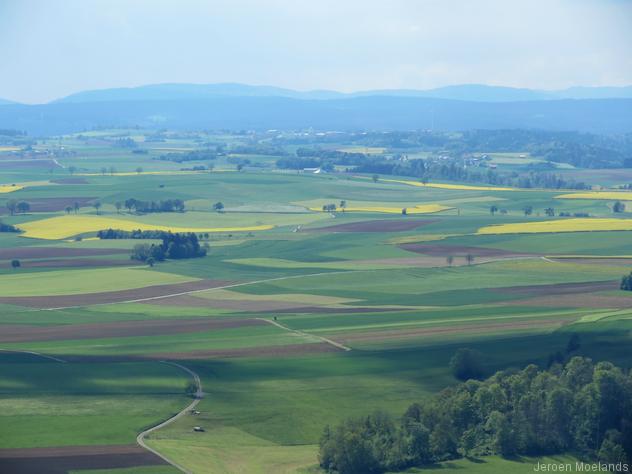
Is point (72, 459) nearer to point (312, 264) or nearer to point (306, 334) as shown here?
point (306, 334)

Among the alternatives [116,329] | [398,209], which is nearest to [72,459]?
[116,329]

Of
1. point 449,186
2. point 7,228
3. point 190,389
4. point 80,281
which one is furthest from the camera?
point 449,186

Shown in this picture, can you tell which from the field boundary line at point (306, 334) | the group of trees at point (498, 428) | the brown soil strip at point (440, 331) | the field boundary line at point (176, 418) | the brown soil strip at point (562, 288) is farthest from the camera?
the brown soil strip at point (562, 288)

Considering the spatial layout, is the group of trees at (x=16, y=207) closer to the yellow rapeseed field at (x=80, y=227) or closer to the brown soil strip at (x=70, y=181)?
the yellow rapeseed field at (x=80, y=227)

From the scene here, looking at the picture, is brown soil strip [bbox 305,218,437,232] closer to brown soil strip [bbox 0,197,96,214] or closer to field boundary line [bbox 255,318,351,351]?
brown soil strip [bbox 0,197,96,214]

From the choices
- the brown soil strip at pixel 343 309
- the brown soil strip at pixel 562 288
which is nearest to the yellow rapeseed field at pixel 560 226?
the brown soil strip at pixel 562 288

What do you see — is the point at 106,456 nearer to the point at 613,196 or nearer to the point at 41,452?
the point at 41,452
